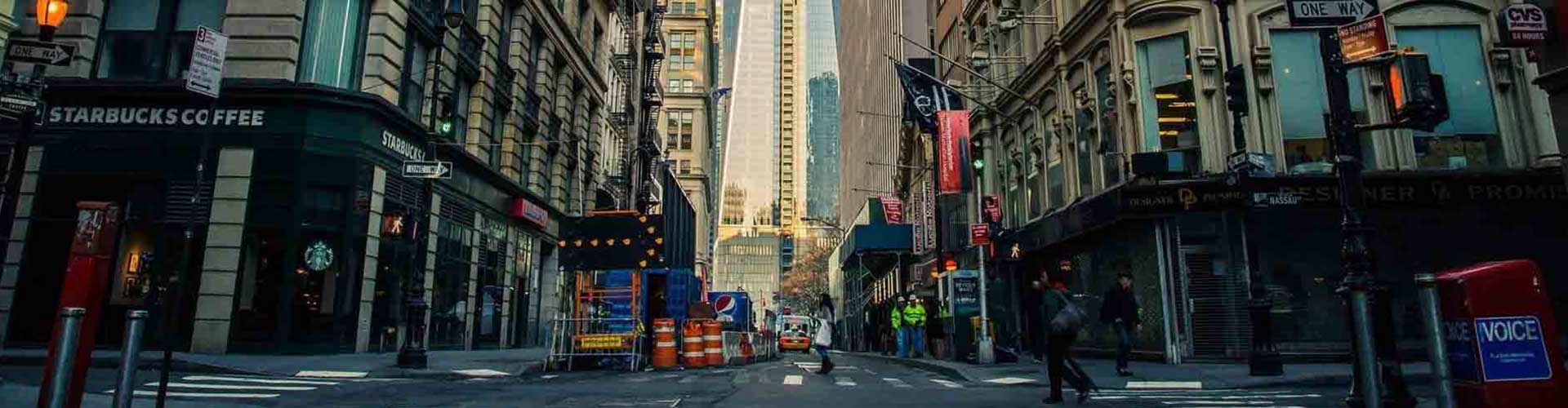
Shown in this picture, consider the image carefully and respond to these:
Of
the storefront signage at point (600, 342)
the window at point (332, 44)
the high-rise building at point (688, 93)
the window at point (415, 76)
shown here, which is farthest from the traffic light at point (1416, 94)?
the high-rise building at point (688, 93)

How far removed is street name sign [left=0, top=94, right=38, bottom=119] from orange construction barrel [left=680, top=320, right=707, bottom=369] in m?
12.8

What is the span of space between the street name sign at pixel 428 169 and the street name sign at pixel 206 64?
26.3ft

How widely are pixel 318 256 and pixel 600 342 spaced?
6026mm

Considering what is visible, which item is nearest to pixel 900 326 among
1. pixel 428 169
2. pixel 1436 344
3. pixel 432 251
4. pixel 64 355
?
pixel 432 251

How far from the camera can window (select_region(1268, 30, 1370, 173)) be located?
57.7 ft

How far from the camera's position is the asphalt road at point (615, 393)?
9406 mm

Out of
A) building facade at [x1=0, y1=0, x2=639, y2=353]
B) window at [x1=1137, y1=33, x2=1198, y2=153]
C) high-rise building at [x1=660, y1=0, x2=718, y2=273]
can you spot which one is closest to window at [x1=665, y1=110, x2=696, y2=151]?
high-rise building at [x1=660, y1=0, x2=718, y2=273]

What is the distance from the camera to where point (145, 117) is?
1775cm

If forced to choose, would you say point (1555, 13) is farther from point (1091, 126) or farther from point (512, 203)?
point (512, 203)

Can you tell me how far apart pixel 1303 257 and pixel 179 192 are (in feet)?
75.4

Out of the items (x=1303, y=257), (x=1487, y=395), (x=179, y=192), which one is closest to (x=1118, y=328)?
(x=1303, y=257)

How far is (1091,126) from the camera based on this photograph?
21.3m

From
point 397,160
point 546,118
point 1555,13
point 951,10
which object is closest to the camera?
point 1555,13

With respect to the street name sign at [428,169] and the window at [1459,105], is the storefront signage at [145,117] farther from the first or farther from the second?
the window at [1459,105]
